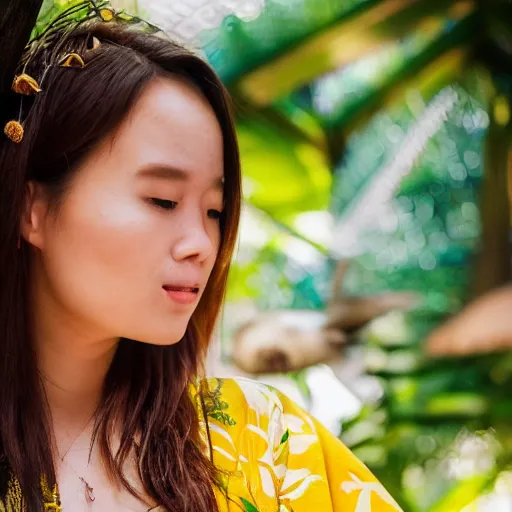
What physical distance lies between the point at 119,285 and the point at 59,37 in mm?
298

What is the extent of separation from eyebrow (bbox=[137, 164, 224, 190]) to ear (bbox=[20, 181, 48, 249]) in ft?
0.39

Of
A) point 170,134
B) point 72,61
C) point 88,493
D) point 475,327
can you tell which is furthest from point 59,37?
point 475,327

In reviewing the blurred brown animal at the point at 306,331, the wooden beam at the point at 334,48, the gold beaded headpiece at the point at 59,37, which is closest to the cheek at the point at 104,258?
the gold beaded headpiece at the point at 59,37

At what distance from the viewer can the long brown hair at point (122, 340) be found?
849 mm

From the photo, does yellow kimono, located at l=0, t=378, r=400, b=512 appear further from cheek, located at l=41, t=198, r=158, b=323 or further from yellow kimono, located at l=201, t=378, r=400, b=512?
cheek, located at l=41, t=198, r=158, b=323

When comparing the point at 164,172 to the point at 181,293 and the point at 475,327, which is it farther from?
the point at 475,327

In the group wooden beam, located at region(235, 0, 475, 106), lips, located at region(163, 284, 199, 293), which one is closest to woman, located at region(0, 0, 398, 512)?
lips, located at region(163, 284, 199, 293)

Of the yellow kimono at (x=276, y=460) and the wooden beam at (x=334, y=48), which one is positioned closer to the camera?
the yellow kimono at (x=276, y=460)

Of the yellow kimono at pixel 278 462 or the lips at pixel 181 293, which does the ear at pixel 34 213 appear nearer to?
the lips at pixel 181 293

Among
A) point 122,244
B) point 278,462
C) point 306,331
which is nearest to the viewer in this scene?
point 122,244

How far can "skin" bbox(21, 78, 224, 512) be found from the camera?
84 cm

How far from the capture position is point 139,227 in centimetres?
83

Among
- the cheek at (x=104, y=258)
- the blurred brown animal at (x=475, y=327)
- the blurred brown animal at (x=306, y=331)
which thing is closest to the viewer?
the cheek at (x=104, y=258)

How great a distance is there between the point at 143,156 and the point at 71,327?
21cm
